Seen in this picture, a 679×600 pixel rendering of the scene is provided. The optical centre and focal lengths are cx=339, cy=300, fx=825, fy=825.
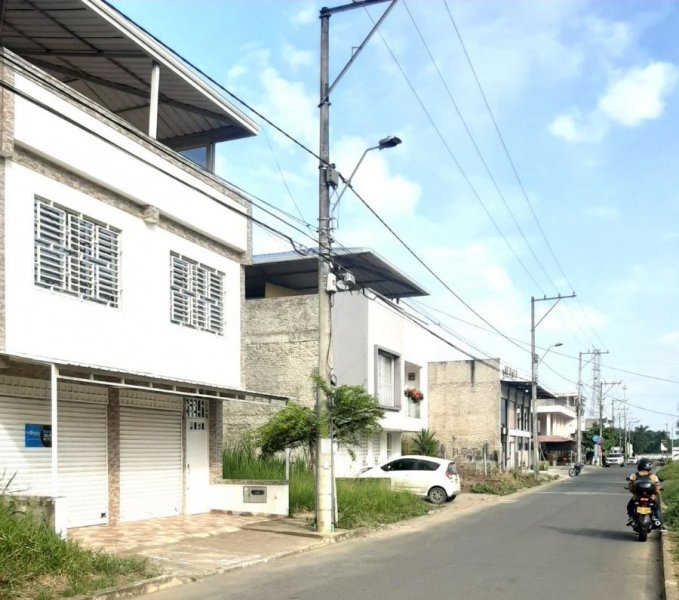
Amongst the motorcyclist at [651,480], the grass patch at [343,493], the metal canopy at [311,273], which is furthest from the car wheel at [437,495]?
the motorcyclist at [651,480]

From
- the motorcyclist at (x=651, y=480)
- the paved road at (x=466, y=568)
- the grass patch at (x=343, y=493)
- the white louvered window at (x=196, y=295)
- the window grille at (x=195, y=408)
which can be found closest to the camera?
the paved road at (x=466, y=568)

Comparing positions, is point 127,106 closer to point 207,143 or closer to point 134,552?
point 207,143

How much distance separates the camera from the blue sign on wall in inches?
564

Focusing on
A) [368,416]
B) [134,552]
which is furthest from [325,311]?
[134,552]

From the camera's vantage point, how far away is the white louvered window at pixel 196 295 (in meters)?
18.7

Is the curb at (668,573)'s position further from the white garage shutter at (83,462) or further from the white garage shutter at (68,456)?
the white garage shutter at (83,462)

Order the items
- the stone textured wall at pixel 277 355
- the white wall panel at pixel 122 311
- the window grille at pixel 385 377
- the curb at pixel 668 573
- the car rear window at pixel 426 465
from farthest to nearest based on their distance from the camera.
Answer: the window grille at pixel 385 377 < the stone textured wall at pixel 277 355 < the car rear window at pixel 426 465 < the white wall panel at pixel 122 311 < the curb at pixel 668 573

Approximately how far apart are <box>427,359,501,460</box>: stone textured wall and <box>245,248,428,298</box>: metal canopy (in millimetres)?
19105

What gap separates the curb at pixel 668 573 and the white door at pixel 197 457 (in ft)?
33.9

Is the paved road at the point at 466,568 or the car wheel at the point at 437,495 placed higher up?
the paved road at the point at 466,568

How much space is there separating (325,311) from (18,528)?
26.8ft

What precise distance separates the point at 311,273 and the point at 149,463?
1628 centimetres

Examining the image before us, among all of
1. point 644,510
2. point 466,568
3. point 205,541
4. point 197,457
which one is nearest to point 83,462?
point 205,541

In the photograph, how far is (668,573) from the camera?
36.7 ft
